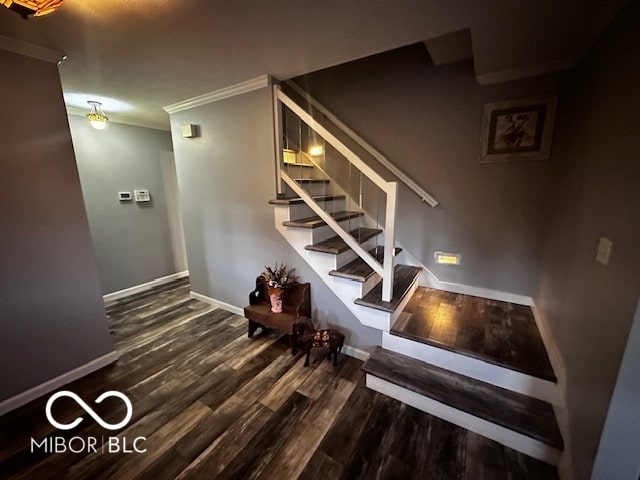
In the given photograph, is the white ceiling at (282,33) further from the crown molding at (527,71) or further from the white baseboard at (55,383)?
the white baseboard at (55,383)

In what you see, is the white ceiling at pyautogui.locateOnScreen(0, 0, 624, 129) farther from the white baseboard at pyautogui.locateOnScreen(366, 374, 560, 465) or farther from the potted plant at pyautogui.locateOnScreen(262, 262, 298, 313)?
the white baseboard at pyautogui.locateOnScreen(366, 374, 560, 465)

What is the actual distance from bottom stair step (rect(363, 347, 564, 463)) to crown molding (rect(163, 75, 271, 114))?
8.23 feet

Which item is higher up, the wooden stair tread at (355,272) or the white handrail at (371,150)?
the white handrail at (371,150)

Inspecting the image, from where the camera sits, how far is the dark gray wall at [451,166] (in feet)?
7.15

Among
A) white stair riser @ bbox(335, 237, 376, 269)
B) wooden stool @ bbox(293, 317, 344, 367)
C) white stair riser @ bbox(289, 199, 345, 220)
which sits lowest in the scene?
wooden stool @ bbox(293, 317, 344, 367)

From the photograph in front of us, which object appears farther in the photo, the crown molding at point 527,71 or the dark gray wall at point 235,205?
the dark gray wall at point 235,205

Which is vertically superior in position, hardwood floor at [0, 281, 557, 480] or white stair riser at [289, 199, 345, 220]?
white stair riser at [289, 199, 345, 220]

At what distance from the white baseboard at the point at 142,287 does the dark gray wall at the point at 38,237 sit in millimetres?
1669

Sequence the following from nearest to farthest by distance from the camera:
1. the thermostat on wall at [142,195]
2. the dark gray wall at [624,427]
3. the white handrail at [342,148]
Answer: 1. the dark gray wall at [624,427]
2. the white handrail at [342,148]
3. the thermostat on wall at [142,195]

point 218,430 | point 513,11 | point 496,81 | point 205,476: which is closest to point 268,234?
point 218,430

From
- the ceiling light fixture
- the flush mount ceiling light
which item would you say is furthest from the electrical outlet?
the ceiling light fixture

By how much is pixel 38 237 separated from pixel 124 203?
6.37 feet

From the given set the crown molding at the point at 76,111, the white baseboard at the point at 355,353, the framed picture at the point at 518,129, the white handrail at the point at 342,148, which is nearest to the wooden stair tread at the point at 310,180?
the white handrail at the point at 342,148

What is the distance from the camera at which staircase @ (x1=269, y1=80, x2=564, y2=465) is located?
1436 mm
